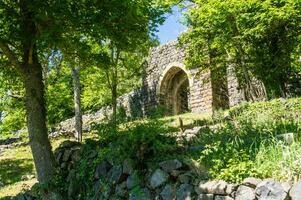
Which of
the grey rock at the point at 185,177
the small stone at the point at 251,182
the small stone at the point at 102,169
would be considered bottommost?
the small stone at the point at 251,182

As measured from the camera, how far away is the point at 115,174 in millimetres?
8477

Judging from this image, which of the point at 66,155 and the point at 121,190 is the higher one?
the point at 66,155

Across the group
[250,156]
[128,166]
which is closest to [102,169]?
[128,166]

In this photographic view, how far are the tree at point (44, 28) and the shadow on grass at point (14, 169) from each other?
5803mm

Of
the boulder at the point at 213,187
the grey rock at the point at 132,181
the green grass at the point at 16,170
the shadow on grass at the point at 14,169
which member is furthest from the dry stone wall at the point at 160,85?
the boulder at the point at 213,187

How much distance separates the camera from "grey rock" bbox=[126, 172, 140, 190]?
26.1 feet

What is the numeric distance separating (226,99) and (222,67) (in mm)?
3702

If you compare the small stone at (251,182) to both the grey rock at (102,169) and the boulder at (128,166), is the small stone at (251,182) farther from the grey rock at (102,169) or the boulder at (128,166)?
the grey rock at (102,169)

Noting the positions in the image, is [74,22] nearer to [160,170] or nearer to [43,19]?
[43,19]

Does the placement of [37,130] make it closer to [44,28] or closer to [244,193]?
[44,28]

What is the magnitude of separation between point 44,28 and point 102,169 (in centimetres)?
346

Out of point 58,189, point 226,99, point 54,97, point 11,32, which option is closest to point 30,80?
point 11,32

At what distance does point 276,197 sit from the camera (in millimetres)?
5625

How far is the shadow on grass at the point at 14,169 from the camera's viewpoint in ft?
52.7
